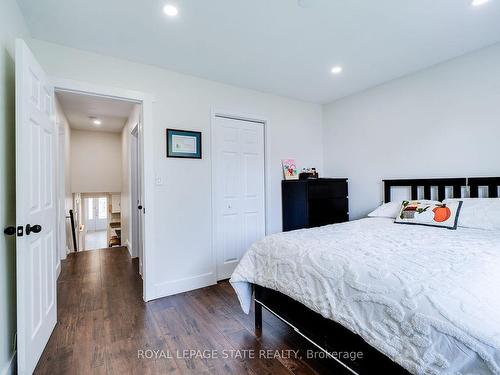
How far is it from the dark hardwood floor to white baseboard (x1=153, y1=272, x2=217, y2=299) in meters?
0.07

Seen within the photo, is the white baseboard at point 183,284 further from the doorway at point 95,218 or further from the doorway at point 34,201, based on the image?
the doorway at point 95,218

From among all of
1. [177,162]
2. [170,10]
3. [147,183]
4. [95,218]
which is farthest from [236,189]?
[95,218]

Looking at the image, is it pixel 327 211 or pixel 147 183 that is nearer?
pixel 147 183

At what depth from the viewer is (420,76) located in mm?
2941

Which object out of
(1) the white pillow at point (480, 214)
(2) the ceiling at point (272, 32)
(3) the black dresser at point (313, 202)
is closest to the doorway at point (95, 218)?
(3) the black dresser at point (313, 202)

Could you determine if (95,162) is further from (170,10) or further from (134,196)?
(170,10)

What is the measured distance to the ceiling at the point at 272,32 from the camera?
186 cm

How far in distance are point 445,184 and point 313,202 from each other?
1.40 meters

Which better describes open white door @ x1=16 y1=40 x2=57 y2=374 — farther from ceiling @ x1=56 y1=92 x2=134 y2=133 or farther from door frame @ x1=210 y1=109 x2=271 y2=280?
door frame @ x1=210 y1=109 x2=271 y2=280

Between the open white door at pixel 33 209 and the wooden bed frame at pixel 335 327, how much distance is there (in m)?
1.47

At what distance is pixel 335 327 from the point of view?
139 cm

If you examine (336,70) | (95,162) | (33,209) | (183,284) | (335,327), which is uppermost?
(336,70)

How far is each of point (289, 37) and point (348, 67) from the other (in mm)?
949

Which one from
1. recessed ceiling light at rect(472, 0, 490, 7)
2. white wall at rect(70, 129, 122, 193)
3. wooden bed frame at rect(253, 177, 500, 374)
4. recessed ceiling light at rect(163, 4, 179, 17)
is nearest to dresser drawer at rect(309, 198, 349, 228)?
wooden bed frame at rect(253, 177, 500, 374)
